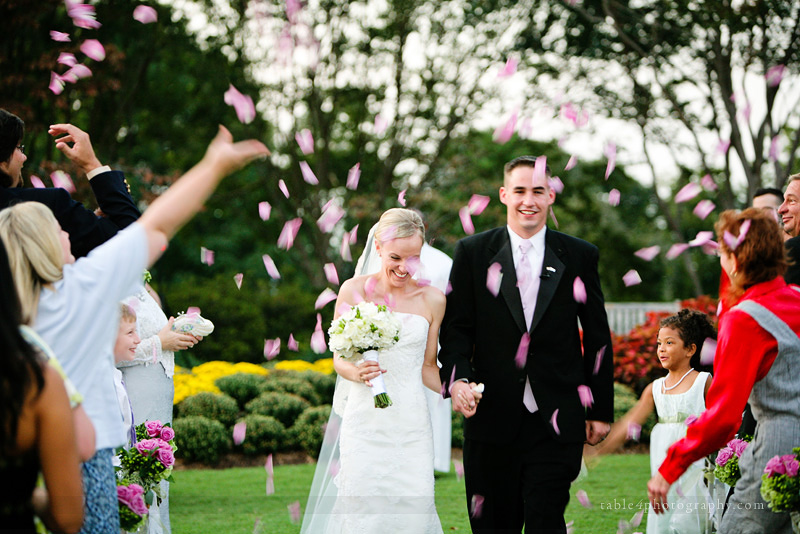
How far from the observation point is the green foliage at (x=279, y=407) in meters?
10.8

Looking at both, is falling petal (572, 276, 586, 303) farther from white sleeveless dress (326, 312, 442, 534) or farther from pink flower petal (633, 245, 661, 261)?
pink flower petal (633, 245, 661, 261)

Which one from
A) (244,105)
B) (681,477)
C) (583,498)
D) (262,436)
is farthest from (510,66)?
(681,477)

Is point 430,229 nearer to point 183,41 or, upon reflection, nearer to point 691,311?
point 183,41

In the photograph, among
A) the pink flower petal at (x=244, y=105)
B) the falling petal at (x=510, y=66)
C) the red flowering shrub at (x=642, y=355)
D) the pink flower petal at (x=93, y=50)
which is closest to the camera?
the red flowering shrub at (x=642, y=355)

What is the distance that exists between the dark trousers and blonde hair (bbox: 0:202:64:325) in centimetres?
253

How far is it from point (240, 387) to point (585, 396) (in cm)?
762

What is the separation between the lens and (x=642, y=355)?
12.0m

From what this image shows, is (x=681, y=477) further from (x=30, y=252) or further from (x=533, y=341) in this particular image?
(x=30, y=252)

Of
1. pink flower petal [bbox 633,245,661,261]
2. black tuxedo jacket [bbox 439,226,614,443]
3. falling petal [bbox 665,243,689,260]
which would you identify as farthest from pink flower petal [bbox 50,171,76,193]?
falling petal [bbox 665,243,689,260]

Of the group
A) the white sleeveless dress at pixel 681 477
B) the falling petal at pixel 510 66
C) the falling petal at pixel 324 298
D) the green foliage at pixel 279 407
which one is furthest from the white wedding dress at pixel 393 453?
the falling petal at pixel 510 66

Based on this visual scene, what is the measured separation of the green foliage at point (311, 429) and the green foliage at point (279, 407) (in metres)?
0.17

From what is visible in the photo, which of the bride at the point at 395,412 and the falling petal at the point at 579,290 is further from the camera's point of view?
the bride at the point at 395,412

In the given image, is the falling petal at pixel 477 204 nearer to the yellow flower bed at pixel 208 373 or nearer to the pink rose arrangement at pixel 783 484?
the yellow flower bed at pixel 208 373

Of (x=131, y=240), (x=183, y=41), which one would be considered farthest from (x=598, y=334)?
(x=183, y=41)
